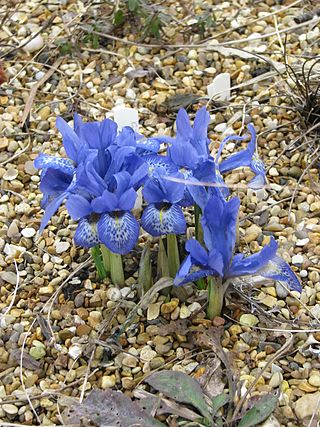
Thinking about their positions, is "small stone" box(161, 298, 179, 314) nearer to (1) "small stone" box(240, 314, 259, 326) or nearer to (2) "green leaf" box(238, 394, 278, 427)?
(1) "small stone" box(240, 314, 259, 326)

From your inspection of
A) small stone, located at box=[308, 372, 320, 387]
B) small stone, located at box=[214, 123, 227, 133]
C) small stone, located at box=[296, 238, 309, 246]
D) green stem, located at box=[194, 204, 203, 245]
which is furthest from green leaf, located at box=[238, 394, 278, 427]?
small stone, located at box=[214, 123, 227, 133]

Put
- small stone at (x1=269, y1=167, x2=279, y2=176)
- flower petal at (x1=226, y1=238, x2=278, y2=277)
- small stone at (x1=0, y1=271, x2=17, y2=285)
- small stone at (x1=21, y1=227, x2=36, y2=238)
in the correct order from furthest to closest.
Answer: small stone at (x1=269, y1=167, x2=279, y2=176)
small stone at (x1=21, y1=227, x2=36, y2=238)
small stone at (x1=0, y1=271, x2=17, y2=285)
flower petal at (x1=226, y1=238, x2=278, y2=277)

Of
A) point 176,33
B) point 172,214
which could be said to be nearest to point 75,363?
point 172,214

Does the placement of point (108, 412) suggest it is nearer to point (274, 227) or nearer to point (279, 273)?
point (279, 273)

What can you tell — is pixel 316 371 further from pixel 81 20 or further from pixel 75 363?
pixel 81 20

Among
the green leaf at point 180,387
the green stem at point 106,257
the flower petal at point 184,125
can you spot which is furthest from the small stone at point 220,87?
the green leaf at point 180,387

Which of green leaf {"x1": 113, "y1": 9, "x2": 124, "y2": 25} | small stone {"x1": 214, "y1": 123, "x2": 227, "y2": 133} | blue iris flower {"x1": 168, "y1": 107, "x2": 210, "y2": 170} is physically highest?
blue iris flower {"x1": 168, "y1": 107, "x2": 210, "y2": 170}
